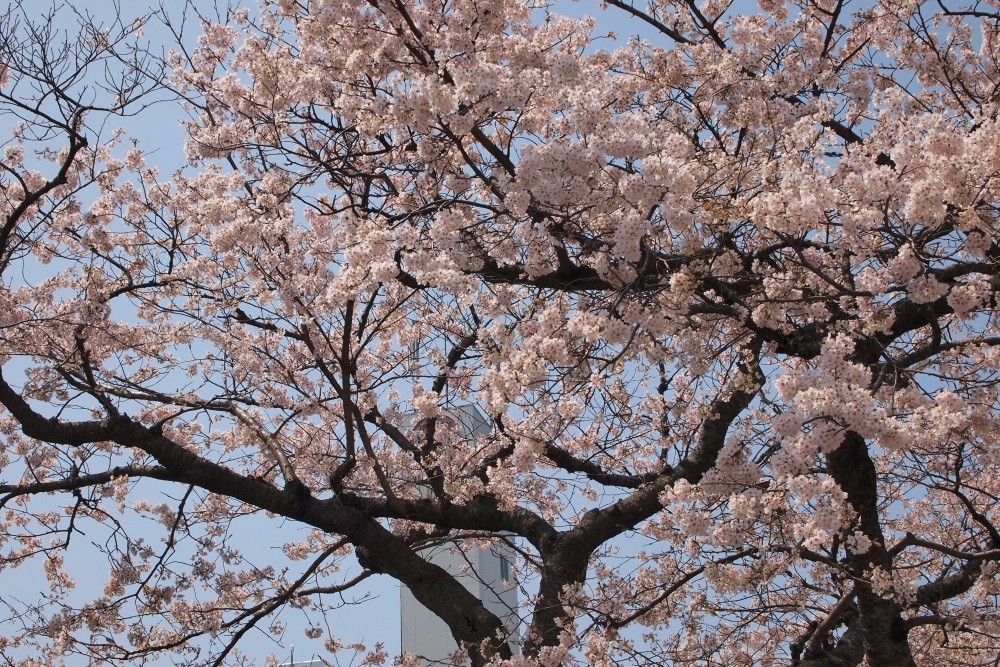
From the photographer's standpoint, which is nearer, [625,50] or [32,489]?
[32,489]

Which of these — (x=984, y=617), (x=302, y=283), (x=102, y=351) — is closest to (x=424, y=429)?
(x=302, y=283)

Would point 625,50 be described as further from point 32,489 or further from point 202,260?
point 32,489

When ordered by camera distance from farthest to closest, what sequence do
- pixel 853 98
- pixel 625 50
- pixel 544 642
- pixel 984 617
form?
1. pixel 625 50
2. pixel 853 98
3. pixel 544 642
4. pixel 984 617

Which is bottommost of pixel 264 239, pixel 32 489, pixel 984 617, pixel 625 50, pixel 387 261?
pixel 984 617

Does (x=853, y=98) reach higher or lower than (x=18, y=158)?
lower

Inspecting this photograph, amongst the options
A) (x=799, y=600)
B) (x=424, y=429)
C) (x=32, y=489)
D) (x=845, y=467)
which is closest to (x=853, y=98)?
(x=845, y=467)

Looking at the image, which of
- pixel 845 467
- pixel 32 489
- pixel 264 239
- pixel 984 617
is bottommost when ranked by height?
pixel 984 617

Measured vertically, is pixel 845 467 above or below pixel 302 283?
below

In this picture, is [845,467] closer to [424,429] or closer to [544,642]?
[544,642]

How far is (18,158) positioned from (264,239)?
9.77 feet

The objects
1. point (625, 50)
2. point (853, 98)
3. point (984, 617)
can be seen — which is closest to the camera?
point (984, 617)

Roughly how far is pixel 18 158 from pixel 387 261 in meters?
4.44

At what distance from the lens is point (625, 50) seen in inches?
264

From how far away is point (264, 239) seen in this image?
18.4 feet
